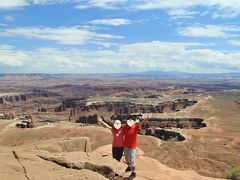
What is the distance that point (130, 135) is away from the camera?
562 inches

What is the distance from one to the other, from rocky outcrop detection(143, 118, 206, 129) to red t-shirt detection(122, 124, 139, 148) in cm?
6158

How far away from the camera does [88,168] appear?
13.2m

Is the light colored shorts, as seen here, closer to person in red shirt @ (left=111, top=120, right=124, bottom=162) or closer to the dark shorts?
person in red shirt @ (left=111, top=120, right=124, bottom=162)

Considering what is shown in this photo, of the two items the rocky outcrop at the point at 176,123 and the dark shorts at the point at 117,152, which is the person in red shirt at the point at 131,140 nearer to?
the dark shorts at the point at 117,152

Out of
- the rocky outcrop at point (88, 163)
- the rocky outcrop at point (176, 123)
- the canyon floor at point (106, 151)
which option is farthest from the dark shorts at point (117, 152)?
the rocky outcrop at point (176, 123)

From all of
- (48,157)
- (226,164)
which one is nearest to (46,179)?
(48,157)

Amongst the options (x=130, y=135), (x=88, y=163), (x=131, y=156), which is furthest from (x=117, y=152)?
(x=88, y=163)

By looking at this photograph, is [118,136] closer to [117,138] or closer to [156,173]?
[117,138]

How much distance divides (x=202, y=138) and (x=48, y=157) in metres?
49.3

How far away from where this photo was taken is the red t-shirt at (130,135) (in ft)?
46.4

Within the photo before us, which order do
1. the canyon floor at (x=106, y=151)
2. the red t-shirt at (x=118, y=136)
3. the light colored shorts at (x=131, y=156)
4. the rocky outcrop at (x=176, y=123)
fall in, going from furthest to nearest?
the rocky outcrop at (x=176, y=123)
the red t-shirt at (x=118, y=136)
the light colored shorts at (x=131, y=156)
the canyon floor at (x=106, y=151)

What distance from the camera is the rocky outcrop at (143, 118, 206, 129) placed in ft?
250

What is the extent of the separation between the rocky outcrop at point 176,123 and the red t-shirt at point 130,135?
61578mm

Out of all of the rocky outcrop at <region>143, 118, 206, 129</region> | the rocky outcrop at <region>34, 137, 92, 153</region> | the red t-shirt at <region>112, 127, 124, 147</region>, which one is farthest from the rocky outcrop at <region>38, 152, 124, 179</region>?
the rocky outcrop at <region>143, 118, 206, 129</region>
